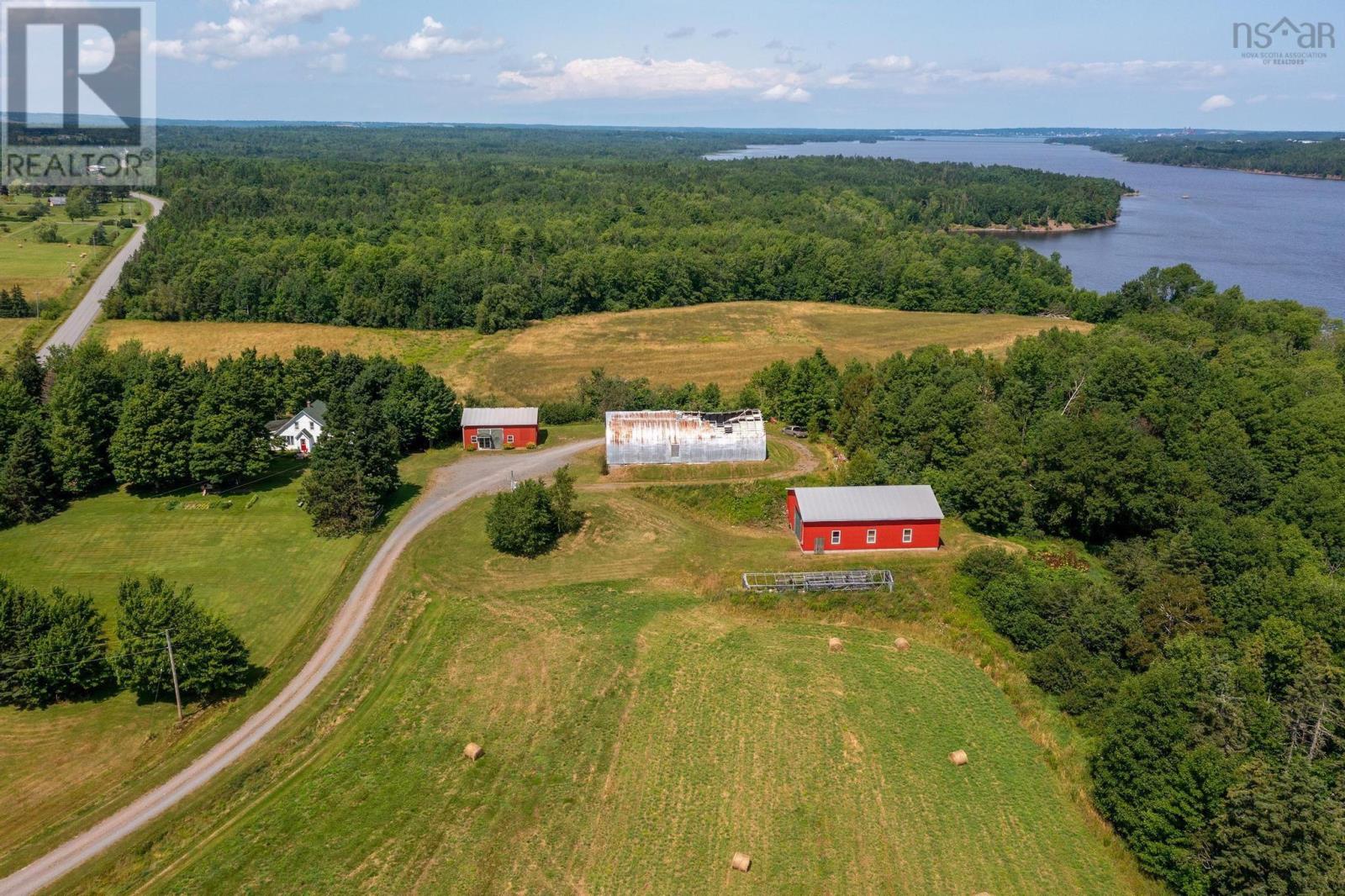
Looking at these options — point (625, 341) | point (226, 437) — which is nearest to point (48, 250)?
point (625, 341)

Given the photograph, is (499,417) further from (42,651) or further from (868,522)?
(42,651)

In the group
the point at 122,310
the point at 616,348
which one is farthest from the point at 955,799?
the point at 122,310

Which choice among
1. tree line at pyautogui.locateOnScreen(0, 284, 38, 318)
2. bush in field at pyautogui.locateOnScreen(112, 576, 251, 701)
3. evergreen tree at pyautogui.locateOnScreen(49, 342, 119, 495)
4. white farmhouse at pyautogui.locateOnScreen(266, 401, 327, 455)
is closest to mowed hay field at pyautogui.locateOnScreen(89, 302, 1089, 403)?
tree line at pyautogui.locateOnScreen(0, 284, 38, 318)

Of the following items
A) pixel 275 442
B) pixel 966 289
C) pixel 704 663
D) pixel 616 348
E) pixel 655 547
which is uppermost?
pixel 966 289

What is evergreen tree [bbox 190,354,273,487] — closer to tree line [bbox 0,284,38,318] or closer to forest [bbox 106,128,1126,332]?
forest [bbox 106,128,1126,332]

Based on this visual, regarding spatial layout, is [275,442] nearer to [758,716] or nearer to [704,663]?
[704,663]

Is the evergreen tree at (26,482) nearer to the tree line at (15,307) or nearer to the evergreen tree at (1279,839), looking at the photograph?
the evergreen tree at (1279,839)
